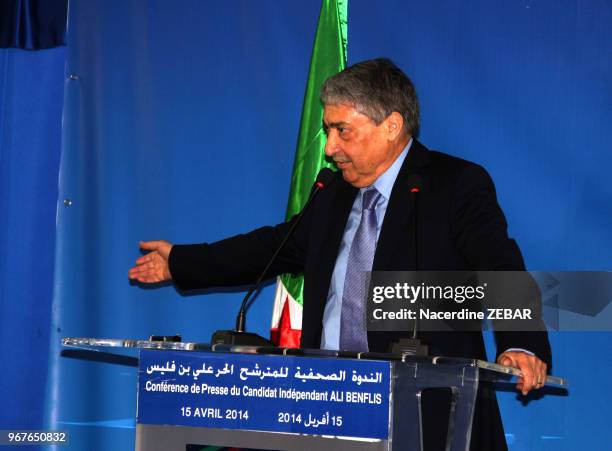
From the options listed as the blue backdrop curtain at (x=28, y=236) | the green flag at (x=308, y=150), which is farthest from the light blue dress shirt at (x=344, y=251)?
the blue backdrop curtain at (x=28, y=236)

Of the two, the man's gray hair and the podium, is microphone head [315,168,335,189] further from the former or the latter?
the podium

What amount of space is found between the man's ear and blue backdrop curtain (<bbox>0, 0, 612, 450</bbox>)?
0.83m

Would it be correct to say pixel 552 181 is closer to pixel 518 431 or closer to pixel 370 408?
pixel 518 431

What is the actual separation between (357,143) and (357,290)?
1.47 ft

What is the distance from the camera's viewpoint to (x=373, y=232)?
8.60 feet

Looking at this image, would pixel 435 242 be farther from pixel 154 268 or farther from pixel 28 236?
pixel 28 236

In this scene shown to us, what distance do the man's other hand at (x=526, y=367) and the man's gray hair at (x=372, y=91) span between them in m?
0.86

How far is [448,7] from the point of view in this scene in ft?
11.7

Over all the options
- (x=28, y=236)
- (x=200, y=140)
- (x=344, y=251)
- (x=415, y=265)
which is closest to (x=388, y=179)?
(x=344, y=251)

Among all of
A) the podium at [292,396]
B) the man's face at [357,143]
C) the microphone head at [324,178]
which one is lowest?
the podium at [292,396]

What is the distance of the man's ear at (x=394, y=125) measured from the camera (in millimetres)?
2709

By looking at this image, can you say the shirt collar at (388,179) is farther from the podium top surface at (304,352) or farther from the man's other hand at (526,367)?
the podium top surface at (304,352)

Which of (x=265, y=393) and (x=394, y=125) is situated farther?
(x=394, y=125)

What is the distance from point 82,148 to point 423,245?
1923 mm
